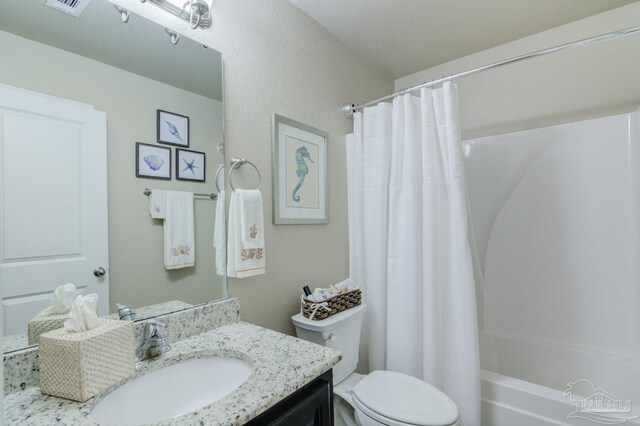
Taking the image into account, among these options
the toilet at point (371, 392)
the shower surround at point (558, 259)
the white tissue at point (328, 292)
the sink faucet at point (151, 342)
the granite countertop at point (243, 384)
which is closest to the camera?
the granite countertop at point (243, 384)

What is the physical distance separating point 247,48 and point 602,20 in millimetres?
2149

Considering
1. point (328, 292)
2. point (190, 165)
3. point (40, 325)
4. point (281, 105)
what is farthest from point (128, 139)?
point (328, 292)

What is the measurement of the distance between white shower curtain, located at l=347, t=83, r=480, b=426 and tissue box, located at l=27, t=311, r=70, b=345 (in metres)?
1.38

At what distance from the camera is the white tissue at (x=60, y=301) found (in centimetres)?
86

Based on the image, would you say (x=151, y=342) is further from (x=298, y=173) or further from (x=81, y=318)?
(x=298, y=173)

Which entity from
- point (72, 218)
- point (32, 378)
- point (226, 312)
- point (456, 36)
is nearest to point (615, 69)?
point (456, 36)

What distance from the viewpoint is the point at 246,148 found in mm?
1388

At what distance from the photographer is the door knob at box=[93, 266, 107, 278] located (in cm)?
94

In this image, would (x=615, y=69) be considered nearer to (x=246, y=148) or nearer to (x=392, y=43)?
(x=392, y=43)

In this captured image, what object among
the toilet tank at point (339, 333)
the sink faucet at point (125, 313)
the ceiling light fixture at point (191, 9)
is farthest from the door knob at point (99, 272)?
the ceiling light fixture at point (191, 9)

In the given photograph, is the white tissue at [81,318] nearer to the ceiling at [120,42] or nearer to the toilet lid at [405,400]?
the ceiling at [120,42]

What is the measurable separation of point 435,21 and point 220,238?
69.9 inches

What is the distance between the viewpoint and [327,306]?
4.79 feet

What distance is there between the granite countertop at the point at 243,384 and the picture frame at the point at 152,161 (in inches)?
23.2
